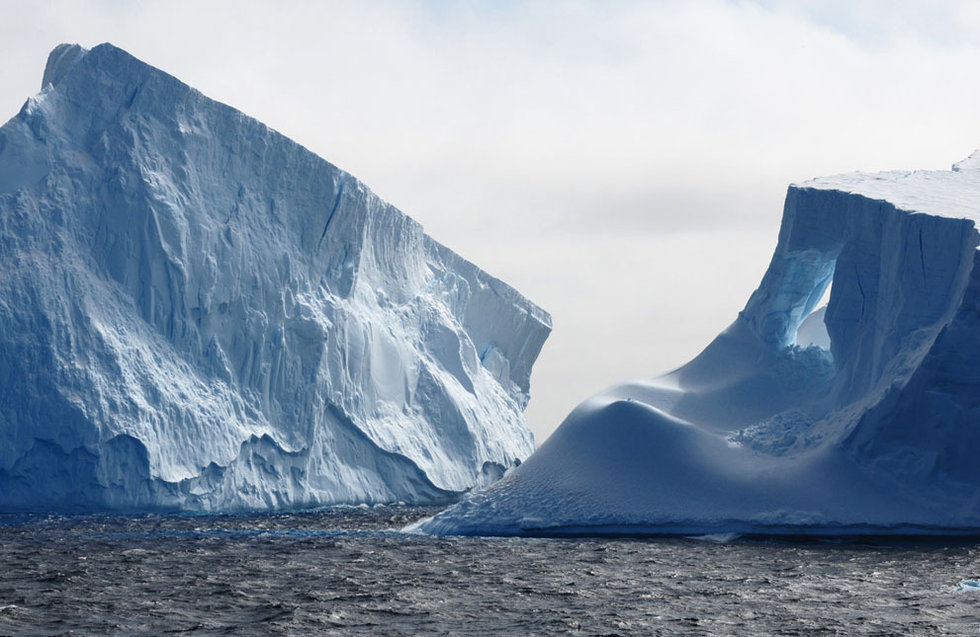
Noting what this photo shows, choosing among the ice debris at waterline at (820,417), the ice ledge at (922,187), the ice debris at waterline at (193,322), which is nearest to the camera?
the ice debris at waterline at (820,417)

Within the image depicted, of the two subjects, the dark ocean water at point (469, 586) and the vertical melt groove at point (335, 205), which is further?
the vertical melt groove at point (335, 205)

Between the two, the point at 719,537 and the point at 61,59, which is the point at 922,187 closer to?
the point at 719,537

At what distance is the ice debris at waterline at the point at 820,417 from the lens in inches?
615

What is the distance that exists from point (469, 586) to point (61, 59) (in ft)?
54.9

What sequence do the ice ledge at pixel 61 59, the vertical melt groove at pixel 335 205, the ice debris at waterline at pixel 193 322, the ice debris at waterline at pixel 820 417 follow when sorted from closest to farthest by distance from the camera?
the ice debris at waterline at pixel 820 417
the ice debris at waterline at pixel 193 322
the ice ledge at pixel 61 59
the vertical melt groove at pixel 335 205

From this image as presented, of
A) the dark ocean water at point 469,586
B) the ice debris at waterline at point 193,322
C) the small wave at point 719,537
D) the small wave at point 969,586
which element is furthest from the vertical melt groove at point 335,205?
the small wave at point 969,586

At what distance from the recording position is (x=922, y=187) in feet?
61.0

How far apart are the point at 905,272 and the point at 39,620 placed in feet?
37.8

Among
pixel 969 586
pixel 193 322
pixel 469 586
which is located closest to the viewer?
pixel 969 586

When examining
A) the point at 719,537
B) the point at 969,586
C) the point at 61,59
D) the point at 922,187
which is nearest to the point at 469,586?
the point at 969,586

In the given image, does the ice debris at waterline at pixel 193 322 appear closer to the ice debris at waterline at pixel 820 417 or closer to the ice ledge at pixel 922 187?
the ice debris at waterline at pixel 820 417

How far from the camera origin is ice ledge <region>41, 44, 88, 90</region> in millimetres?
24266

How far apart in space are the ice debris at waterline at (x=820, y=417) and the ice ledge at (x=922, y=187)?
0.14 ft

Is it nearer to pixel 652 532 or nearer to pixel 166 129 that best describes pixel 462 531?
pixel 652 532
